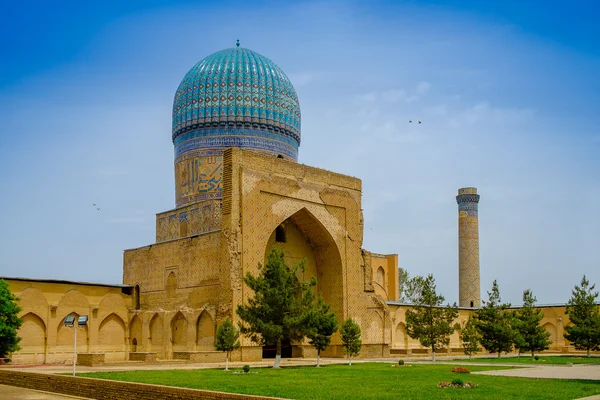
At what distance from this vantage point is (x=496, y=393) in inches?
348

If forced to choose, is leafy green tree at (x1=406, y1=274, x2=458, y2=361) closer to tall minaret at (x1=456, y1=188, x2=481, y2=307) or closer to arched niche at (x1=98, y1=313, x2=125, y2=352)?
arched niche at (x1=98, y1=313, x2=125, y2=352)

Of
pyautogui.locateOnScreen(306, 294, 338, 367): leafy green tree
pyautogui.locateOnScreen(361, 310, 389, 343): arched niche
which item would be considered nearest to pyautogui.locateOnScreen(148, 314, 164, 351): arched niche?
pyautogui.locateOnScreen(306, 294, 338, 367): leafy green tree

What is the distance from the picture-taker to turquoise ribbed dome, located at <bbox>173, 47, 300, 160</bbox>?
2262cm

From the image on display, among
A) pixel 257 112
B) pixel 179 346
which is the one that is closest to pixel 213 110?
pixel 257 112

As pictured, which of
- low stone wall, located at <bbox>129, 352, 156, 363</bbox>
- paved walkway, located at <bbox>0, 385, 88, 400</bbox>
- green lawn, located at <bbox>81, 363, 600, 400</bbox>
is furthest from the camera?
low stone wall, located at <bbox>129, 352, 156, 363</bbox>

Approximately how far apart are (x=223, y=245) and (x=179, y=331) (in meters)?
3.19

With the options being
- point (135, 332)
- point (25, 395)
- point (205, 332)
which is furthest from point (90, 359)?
point (25, 395)

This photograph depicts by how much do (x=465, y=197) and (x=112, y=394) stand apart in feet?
84.1

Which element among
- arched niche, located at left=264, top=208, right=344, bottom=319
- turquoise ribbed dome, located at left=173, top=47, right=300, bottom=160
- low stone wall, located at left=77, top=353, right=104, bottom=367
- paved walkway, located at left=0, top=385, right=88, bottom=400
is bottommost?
low stone wall, located at left=77, top=353, right=104, bottom=367

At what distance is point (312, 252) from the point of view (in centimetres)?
2170

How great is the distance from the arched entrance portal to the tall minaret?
1259cm

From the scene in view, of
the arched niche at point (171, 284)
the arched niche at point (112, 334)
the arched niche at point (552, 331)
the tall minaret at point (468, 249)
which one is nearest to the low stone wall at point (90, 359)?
the arched niche at point (171, 284)

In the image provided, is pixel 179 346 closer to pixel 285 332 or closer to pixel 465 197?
pixel 285 332

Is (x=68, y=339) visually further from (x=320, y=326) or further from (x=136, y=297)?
(x=320, y=326)
